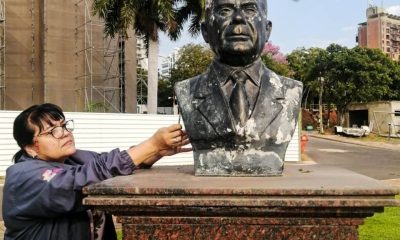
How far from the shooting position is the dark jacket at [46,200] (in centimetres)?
204

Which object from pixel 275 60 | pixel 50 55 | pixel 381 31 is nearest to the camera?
pixel 50 55

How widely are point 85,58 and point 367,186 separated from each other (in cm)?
1881

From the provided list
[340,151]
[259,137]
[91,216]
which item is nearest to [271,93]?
[259,137]

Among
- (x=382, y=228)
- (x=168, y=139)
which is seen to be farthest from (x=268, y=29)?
(x=382, y=228)

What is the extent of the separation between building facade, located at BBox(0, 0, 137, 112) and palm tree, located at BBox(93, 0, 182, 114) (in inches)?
104

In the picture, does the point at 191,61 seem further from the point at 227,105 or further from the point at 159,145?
the point at 159,145

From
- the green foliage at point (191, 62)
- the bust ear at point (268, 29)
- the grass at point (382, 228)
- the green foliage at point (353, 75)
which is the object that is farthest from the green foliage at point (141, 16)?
the green foliage at point (353, 75)

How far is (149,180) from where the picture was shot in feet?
7.68

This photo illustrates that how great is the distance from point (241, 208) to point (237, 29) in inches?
45.6

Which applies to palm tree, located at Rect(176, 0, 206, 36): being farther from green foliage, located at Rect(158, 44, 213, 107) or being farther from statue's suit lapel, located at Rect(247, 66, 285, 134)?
statue's suit lapel, located at Rect(247, 66, 285, 134)

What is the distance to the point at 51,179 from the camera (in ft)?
6.70

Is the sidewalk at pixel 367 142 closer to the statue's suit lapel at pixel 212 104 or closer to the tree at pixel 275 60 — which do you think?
the tree at pixel 275 60

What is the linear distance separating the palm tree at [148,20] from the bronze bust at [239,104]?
13200mm

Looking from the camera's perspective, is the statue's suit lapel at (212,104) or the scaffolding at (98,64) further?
the scaffolding at (98,64)
